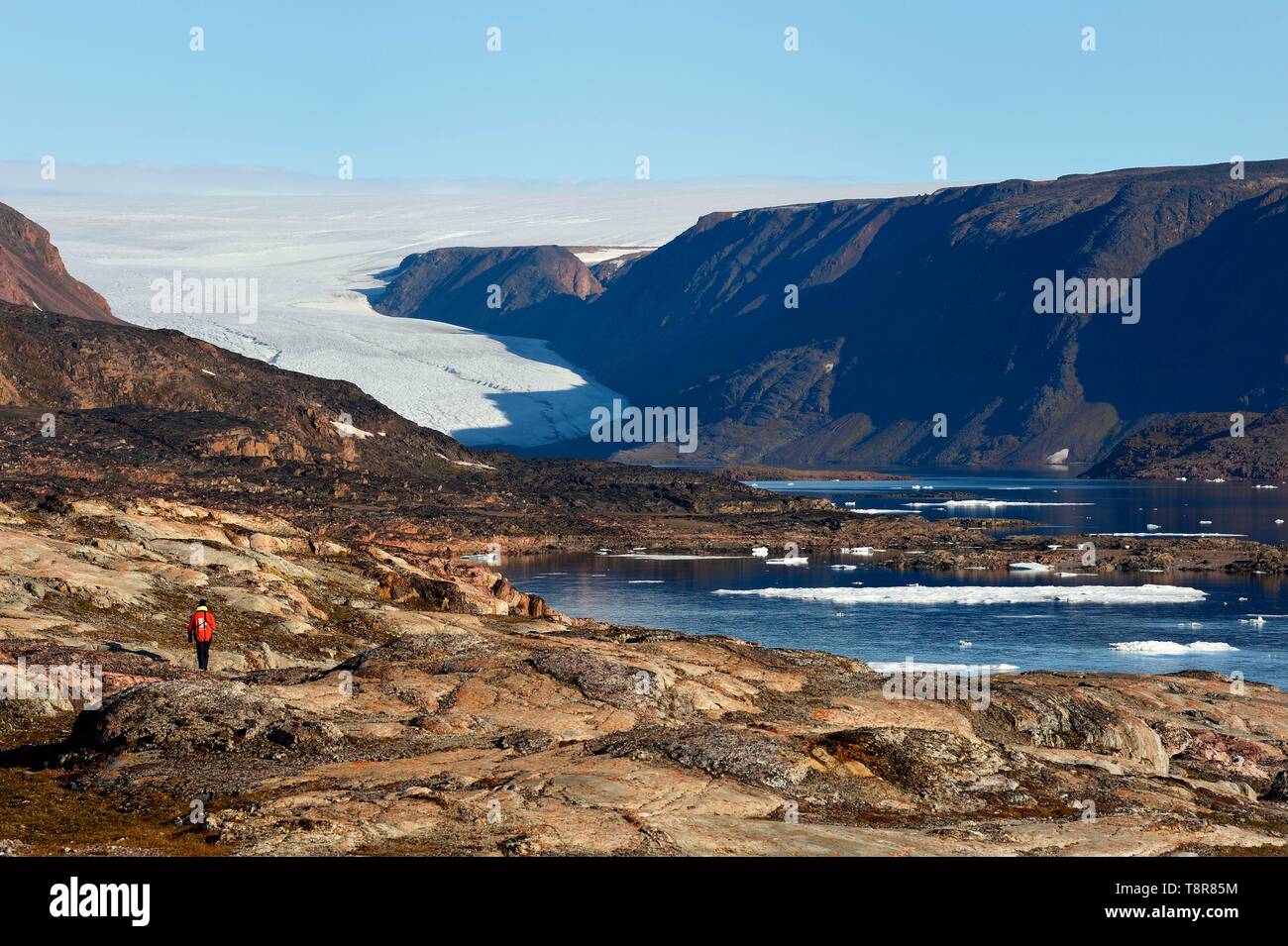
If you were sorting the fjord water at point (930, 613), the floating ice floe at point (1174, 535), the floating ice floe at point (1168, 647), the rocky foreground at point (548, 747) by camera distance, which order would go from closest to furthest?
1. the rocky foreground at point (548, 747)
2. the fjord water at point (930, 613)
3. the floating ice floe at point (1168, 647)
4. the floating ice floe at point (1174, 535)

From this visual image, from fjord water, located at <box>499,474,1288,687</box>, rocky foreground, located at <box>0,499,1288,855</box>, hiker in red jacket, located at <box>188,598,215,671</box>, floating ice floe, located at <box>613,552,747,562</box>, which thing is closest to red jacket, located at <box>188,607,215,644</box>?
hiker in red jacket, located at <box>188,598,215,671</box>

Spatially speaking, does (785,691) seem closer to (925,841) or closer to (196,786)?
(925,841)

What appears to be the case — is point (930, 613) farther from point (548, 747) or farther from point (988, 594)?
point (548, 747)

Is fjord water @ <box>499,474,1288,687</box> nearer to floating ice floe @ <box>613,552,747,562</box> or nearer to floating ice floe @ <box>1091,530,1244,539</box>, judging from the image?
floating ice floe @ <box>613,552,747,562</box>

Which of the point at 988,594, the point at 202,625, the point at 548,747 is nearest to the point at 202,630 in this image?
the point at 202,625

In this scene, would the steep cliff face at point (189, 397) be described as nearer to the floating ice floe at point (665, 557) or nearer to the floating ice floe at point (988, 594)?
the floating ice floe at point (665, 557)

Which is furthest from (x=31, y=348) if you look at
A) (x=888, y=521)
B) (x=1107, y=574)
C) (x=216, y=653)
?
(x=216, y=653)

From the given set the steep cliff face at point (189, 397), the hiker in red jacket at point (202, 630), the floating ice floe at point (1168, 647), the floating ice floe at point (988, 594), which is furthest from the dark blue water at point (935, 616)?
the hiker in red jacket at point (202, 630)
